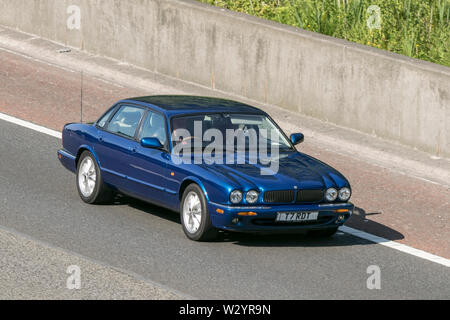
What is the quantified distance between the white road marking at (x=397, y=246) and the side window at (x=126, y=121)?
2.83 meters

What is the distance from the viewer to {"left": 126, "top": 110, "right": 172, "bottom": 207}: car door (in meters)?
12.8

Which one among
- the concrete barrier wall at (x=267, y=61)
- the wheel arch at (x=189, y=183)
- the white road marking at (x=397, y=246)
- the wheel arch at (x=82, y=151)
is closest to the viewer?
the wheel arch at (x=189, y=183)

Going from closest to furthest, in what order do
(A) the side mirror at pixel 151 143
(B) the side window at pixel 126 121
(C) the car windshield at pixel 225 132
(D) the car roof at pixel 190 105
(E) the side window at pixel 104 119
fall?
(A) the side mirror at pixel 151 143 < (C) the car windshield at pixel 225 132 < (D) the car roof at pixel 190 105 < (B) the side window at pixel 126 121 < (E) the side window at pixel 104 119

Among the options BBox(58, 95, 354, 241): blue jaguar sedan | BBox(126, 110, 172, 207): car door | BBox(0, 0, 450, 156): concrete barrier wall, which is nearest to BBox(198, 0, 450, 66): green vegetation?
BBox(0, 0, 450, 156): concrete barrier wall

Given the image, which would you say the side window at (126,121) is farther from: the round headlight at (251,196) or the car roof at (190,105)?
the round headlight at (251,196)

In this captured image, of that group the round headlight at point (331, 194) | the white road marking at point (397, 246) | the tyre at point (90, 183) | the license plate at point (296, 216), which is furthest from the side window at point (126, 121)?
the white road marking at point (397, 246)

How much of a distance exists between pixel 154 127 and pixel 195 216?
160 cm

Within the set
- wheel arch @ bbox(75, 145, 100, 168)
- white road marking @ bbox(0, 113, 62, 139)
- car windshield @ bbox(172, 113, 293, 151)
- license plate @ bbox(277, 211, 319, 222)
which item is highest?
car windshield @ bbox(172, 113, 293, 151)

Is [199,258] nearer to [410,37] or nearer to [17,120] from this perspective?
[17,120]

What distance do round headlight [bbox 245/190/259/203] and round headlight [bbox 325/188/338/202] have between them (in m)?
0.87

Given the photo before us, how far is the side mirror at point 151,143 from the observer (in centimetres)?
1273

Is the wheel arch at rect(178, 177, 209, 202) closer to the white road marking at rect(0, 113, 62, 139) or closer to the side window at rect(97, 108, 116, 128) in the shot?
the side window at rect(97, 108, 116, 128)

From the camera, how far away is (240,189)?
1181 centimetres

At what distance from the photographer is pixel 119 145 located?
44.4 feet
